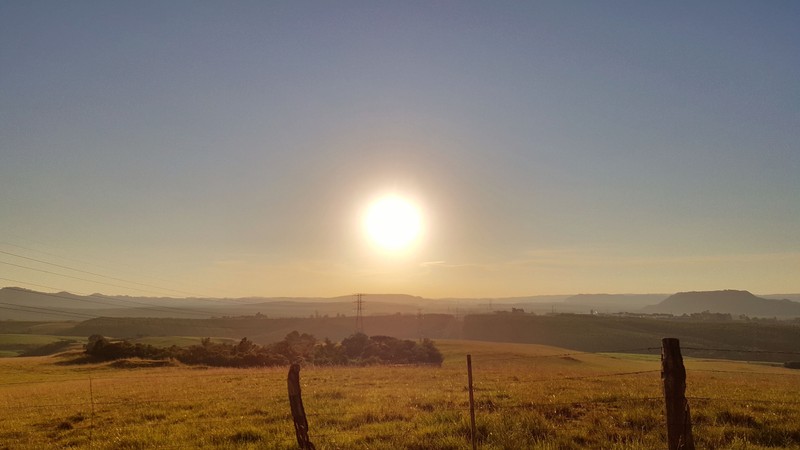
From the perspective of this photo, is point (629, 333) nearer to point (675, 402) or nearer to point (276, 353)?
point (276, 353)

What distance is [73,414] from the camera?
1766 centimetres

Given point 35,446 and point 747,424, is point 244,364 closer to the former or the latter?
point 35,446

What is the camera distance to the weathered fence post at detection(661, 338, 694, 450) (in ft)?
29.4

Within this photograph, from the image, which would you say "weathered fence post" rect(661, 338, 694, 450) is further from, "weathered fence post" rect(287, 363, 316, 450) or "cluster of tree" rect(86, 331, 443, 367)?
"cluster of tree" rect(86, 331, 443, 367)

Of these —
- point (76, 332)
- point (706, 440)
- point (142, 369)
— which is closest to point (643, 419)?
point (706, 440)

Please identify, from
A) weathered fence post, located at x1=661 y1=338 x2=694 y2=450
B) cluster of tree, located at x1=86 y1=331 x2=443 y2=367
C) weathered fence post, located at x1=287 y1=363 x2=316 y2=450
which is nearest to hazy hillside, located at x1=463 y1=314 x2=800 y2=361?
cluster of tree, located at x1=86 y1=331 x2=443 y2=367

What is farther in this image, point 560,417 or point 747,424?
point 560,417

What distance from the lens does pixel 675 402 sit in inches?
354

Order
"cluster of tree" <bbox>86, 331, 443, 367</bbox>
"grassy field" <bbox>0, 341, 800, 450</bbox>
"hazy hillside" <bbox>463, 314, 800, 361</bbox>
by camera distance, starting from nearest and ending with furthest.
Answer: "grassy field" <bbox>0, 341, 800, 450</bbox>, "cluster of tree" <bbox>86, 331, 443, 367</bbox>, "hazy hillside" <bbox>463, 314, 800, 361</bbox>

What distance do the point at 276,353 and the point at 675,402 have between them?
54.9 m

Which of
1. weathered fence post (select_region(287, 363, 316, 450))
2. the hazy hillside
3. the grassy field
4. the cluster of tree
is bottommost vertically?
the hazy hillside

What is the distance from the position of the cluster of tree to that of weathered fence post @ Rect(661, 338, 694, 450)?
156ft

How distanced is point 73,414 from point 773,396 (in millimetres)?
25097

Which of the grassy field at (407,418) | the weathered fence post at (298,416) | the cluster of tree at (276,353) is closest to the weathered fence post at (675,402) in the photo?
the grassy field at (407,418)
